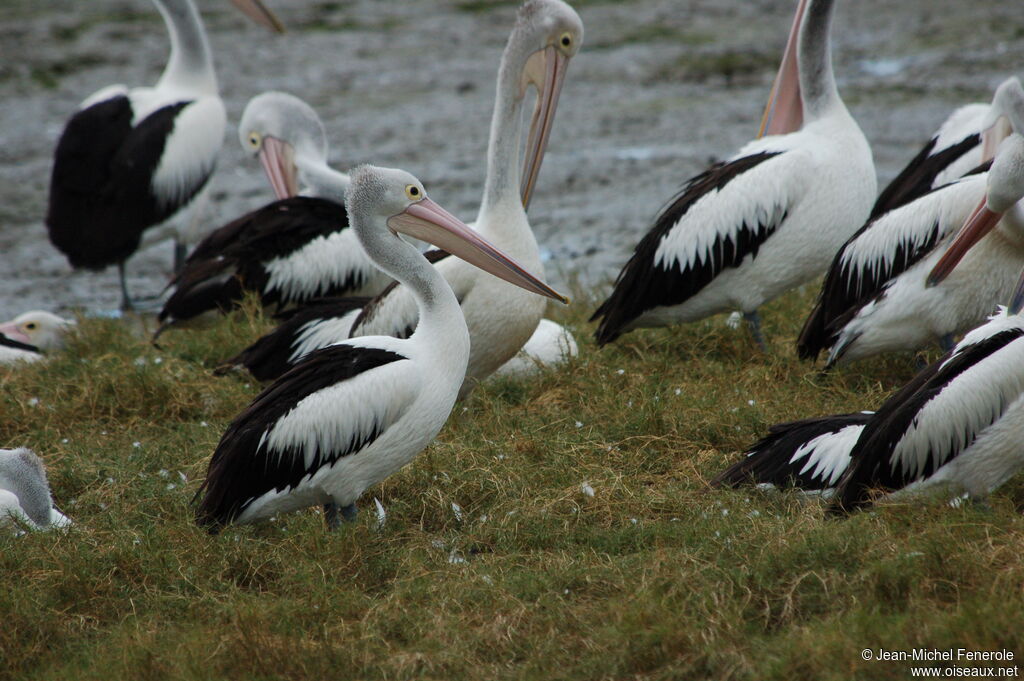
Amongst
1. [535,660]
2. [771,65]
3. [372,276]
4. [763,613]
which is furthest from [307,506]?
[771,65]

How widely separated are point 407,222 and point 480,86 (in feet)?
26.2

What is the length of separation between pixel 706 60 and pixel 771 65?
65 centimetres

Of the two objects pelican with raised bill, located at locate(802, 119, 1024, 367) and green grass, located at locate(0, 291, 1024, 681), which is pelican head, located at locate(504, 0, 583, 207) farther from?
pelican with raised bill, located at locate(802, 119, 1024, 367)

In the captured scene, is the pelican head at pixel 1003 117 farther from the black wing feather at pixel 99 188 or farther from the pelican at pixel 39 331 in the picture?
the black wing feather at pixel 99 188

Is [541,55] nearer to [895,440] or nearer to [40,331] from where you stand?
[895,440]

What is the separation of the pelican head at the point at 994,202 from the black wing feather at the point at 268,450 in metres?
2.00

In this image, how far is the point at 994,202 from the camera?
14.3 ft

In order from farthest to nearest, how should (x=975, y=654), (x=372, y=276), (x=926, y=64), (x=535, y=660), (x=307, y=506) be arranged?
(x=926, y=64)
(x=372, y=276)
(x=307, y=506)
(x=535, y=660)
(x=975, y=654)

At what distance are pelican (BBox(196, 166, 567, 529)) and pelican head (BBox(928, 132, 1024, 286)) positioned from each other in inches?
70.2

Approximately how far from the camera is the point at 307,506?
161 inches

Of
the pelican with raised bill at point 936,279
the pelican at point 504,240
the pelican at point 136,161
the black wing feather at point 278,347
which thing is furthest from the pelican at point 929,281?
the pelican at point 136,161

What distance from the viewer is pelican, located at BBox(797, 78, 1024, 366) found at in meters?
4.78

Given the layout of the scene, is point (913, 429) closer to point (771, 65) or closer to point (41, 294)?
point (41, 294)

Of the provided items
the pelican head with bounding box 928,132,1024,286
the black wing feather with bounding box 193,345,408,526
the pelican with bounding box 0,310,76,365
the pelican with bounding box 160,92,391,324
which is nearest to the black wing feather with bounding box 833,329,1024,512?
the pelican head with bounding box 928,132,1024,286
